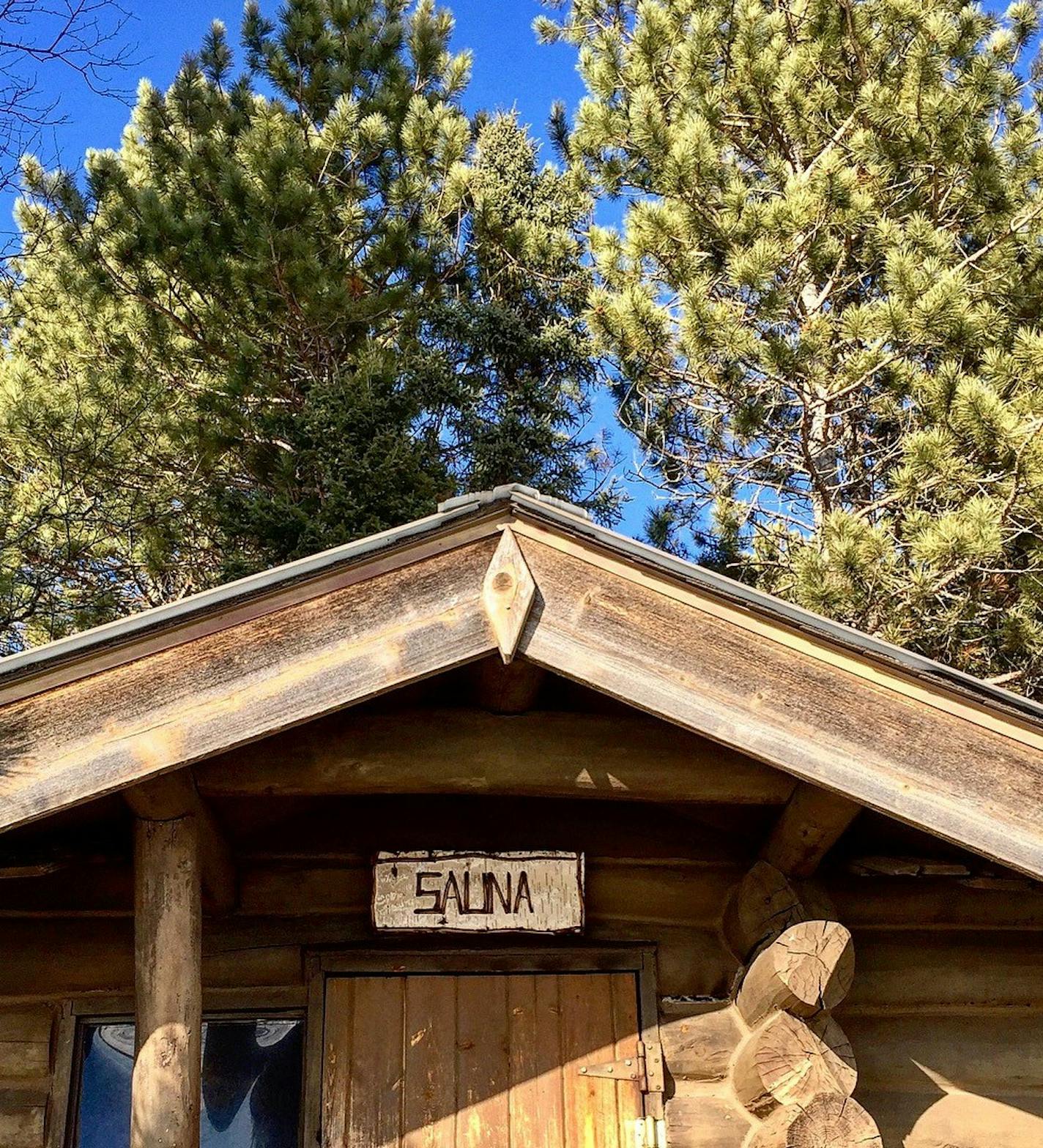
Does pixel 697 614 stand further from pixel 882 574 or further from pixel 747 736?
pixel 882 574

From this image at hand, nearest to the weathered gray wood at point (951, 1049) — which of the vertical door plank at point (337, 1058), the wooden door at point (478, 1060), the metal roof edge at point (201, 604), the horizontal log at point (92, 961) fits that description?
the wooden door at point (478, 1060)

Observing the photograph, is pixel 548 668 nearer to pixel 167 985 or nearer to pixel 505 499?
pixel 505 499

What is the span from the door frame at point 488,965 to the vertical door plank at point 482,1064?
2.4 inches

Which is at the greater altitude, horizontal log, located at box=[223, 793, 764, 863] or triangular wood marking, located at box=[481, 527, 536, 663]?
triangular wood marking, located at box=[481, 527, 536, 663]

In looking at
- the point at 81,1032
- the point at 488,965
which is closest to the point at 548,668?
the point at 488,965

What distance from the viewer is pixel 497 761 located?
3557 millimetres

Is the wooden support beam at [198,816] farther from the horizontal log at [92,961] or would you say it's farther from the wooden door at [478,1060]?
the wooden door at [478,1060]

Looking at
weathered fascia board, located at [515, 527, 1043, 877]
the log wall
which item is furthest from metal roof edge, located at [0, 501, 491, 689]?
the log wall

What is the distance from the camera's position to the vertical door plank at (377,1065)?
A: 149 inches

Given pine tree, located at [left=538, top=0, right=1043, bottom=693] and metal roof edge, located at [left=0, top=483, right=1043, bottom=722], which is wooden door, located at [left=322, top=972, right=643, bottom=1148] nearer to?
metal roof edge, located at [left=0, top=483, right=1043, bottom=722]

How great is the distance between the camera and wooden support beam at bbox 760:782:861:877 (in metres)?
3.59

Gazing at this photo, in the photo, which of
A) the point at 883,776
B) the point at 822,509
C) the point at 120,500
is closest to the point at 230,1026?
the point at 883,776

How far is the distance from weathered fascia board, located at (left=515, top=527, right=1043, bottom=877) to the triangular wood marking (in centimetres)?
4

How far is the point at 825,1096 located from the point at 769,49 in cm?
943
